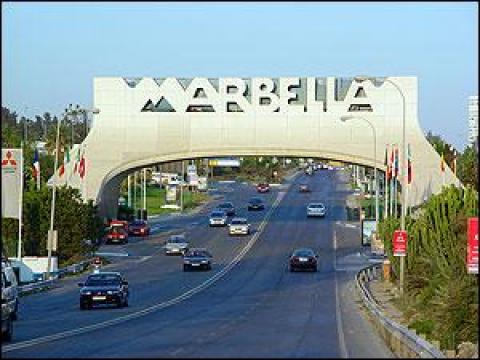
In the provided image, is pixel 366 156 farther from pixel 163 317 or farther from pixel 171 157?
pixel 163 317

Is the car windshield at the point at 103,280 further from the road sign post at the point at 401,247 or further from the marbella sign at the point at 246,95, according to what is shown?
the marbella sign at the point at 246,95

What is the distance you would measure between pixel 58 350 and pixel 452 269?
13.6 m

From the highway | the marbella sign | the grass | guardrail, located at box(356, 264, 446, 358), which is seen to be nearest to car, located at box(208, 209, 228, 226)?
the highway

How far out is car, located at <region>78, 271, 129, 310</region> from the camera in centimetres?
4584

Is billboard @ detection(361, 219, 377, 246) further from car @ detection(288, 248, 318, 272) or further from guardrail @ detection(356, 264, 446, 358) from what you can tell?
guardrail @ detection(356, 264, 446, 358)

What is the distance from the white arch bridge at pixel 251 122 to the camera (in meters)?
87.5

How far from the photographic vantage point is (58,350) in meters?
27.4

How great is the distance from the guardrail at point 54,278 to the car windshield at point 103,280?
1078 centimetres

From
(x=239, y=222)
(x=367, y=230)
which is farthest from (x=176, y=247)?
(x=367, y=230)

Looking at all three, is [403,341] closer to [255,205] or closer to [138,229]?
[138,229]

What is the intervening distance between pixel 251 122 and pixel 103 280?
141 ft

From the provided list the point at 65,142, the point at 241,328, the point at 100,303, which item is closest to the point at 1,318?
the point at 241,328

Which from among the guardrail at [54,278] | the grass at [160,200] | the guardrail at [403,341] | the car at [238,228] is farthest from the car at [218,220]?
the guardrail at [403,341]

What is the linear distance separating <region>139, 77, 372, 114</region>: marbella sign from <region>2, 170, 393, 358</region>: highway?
1034 centimetres
